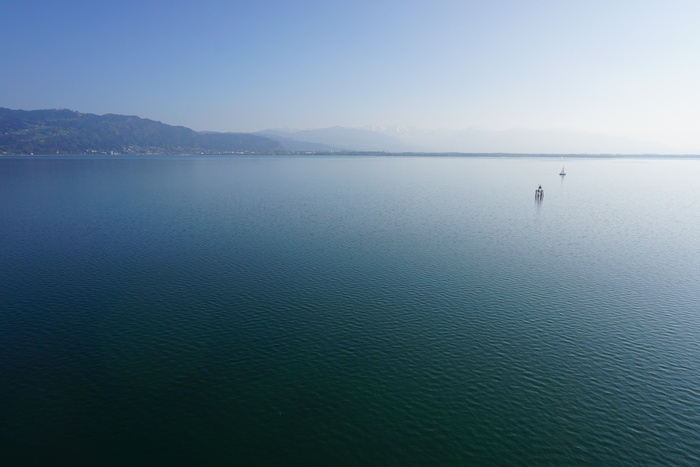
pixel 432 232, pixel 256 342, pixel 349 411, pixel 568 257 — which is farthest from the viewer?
pixel 432 232

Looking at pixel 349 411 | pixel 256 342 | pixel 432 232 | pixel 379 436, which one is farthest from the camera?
pixel 432 232

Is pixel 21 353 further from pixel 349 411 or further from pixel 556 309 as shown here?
pixel 556 309

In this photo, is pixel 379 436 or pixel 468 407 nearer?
pixel 379 436

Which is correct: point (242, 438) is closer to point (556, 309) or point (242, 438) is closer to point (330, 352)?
point (330, 352)

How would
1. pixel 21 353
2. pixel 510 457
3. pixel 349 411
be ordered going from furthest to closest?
pixel 21 353 < pixel 349 411 < pixel 510 457

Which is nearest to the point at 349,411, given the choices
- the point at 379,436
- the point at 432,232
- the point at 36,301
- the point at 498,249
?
the point at 379,436

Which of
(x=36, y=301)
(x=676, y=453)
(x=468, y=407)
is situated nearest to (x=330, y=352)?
(x=468, y=407)
